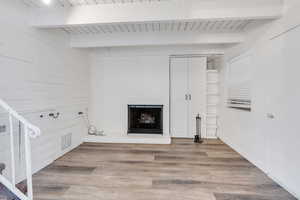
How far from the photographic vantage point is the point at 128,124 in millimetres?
4848

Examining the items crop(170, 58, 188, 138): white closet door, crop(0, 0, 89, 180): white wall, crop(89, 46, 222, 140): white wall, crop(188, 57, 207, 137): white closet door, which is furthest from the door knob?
crop(0, 0, 89, 180): white wall

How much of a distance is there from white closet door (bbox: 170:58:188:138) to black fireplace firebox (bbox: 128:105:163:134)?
1.18 feet

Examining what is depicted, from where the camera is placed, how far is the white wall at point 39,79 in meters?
2.33

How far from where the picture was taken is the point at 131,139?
4500 millimetres

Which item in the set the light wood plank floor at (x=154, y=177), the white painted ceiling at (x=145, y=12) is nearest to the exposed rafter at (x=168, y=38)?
the white painted ceiling at (x=145, y=12)

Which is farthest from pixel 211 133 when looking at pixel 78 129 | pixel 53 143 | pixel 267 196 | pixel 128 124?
pixel 53 143

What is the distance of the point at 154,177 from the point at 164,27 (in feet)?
8.02

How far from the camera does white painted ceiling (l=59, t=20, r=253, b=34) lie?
318cm

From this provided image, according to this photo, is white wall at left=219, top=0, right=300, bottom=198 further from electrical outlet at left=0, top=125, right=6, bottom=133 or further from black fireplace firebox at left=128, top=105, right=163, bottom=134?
electrical outlet at left=0, top=125, right=6, bottom=133

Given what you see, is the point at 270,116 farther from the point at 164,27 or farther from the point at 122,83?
the point at 122,83

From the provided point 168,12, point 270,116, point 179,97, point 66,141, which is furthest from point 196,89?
point 66,141

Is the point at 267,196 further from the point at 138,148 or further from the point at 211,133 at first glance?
the point at 211,133

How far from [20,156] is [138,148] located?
7.02ft

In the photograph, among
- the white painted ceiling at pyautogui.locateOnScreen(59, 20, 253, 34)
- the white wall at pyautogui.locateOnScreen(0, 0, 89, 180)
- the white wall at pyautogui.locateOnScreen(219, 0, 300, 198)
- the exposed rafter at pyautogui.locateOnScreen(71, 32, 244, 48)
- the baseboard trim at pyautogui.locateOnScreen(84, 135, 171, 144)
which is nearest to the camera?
the white wall at pyautogui.locateOnScreen(219, 0, 300, 198)
